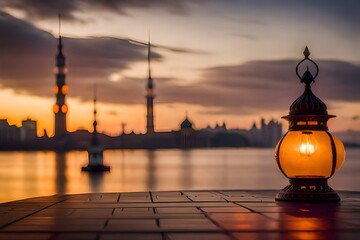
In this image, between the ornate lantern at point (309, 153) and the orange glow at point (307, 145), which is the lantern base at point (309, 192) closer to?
the ornate lantern at point (309, 153)

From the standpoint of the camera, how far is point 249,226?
8359 millimetres

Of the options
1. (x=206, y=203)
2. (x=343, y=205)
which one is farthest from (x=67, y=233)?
(x=343, y=205)

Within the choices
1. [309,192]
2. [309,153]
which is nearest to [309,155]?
[309,153]

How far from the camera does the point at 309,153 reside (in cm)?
1241

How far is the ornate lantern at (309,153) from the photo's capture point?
40.7ft

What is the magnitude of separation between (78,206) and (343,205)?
4513 millimetres

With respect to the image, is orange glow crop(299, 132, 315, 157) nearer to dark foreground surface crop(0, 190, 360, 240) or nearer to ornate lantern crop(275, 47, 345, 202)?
ornate lantern crop(275, 47, 345, 202)

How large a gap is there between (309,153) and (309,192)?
2.31ft

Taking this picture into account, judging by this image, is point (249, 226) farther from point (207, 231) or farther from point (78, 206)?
point (78, 206)

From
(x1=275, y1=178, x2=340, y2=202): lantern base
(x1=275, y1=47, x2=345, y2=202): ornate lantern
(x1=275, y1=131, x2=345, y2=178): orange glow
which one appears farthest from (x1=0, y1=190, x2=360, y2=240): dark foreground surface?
(x1=275, y1=131, x2=345, y2=178): orange glow

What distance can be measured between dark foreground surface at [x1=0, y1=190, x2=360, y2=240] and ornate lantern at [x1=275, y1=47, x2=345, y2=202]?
1.57ft

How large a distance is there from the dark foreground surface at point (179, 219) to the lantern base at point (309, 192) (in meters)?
0.28

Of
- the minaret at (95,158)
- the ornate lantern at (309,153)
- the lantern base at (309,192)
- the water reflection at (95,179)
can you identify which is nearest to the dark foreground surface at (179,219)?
the lantern base at (309,192)

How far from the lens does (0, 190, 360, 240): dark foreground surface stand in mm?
7676
